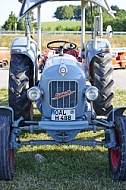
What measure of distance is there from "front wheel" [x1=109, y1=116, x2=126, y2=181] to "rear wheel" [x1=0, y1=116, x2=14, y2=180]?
1141mm

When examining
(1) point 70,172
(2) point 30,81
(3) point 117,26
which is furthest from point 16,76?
(3) point 117,26

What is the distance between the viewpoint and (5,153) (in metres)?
4.78

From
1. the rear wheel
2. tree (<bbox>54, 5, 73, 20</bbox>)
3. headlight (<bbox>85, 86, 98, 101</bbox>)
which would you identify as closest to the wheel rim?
headlight (<bbox>85, 86, 98, 101</bbox>)

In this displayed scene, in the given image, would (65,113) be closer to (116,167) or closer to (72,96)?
(72,96)

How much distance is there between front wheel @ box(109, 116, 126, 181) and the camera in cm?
479

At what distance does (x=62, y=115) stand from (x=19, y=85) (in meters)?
1.43

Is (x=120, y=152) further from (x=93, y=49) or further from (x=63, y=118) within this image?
(x=93, y=49)

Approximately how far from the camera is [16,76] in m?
6.35

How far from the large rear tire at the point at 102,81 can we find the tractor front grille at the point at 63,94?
1.47m

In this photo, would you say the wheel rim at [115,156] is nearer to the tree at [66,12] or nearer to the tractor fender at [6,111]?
the tractor fender at [6,111]

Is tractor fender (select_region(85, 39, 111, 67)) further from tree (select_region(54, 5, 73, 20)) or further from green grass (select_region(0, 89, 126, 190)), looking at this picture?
tree (select_region(54, 5, 73, 20))

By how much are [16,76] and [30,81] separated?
415 mm

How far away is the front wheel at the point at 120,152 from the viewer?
4.79 metres

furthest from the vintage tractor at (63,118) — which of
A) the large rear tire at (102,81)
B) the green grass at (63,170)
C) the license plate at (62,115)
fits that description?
the large rear tire at (102,81)
